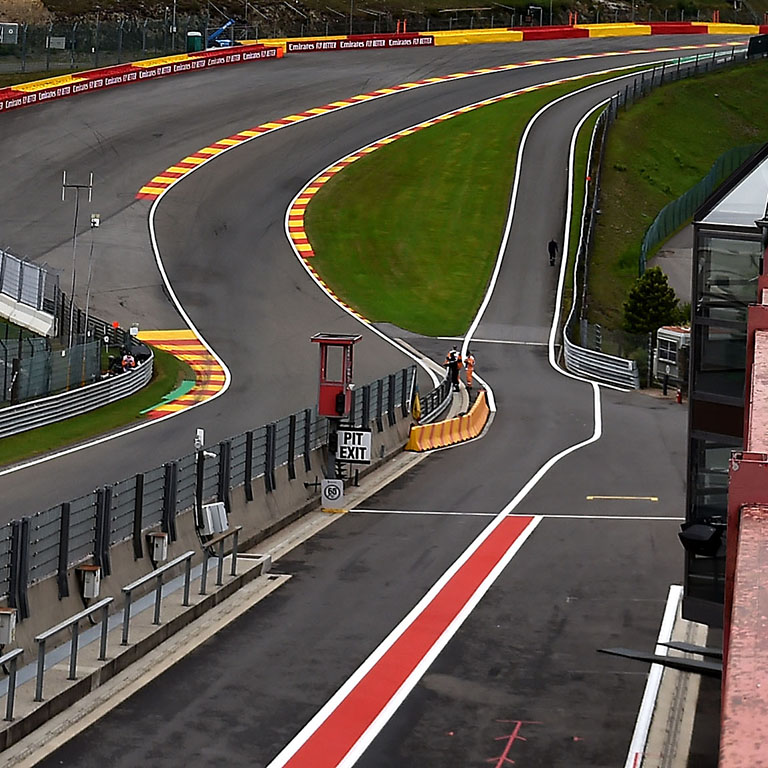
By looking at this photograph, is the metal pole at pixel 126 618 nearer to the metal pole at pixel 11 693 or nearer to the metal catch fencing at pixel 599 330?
the metal pole at pixel 11 693

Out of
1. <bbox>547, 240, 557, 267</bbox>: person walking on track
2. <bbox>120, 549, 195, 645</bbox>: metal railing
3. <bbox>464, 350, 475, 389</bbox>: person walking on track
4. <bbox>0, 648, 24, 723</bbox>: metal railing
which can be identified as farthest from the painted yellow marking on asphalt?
<bbox>547, 240, 557, 267</bbox>: person walking on track

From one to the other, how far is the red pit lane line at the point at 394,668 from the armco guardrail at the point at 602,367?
2422cm

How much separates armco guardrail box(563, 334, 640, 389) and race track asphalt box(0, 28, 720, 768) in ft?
4.75

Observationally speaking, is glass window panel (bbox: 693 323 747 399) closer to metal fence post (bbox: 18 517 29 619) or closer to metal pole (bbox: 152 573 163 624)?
metal pole (bbox: 152 573 163 624)

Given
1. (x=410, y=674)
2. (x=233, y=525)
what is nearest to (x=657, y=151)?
(x=233, y=525)

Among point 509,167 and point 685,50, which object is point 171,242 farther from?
point 685,50

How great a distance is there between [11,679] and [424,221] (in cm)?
5504

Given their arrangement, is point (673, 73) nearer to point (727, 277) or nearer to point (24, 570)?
point (727, 277)

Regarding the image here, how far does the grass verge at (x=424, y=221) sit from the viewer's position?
2320 inches

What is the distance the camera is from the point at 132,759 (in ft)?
46.5

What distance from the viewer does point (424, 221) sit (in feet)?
224

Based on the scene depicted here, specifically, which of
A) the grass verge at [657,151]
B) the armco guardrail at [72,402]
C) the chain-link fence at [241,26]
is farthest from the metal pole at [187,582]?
the chain-link fence at [241,26]

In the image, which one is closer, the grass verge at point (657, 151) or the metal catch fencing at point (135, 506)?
the metal catch fencing at point (135, 506)

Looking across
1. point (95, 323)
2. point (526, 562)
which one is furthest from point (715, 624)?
point (95, 323)
